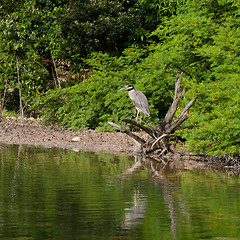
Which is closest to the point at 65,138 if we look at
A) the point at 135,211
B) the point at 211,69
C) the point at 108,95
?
the point at 108,95

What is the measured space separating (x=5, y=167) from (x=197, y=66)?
732 centimetres

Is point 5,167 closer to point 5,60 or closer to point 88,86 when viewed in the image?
point 88,86

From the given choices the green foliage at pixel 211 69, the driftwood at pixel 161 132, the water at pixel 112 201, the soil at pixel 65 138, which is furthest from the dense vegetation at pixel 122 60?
the water at pixel 112 201

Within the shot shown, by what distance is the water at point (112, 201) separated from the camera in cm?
712

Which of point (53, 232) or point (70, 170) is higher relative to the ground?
point (70, 170)

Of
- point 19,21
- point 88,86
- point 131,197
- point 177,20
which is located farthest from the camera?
point 19,21

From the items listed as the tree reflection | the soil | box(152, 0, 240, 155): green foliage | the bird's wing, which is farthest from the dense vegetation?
the bird's wing

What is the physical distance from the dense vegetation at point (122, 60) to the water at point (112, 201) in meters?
1.84

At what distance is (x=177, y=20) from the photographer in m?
17.5

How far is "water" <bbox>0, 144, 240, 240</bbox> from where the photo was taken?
712 centimetres

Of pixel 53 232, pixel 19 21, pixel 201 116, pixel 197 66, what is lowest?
pixel 53 232

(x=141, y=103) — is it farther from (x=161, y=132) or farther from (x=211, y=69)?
(x=211, y=69)

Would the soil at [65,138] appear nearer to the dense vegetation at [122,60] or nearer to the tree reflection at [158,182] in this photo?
the dense vegetation at [122,60]

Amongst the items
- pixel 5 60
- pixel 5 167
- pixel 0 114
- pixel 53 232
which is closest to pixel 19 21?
pixel 5 60
